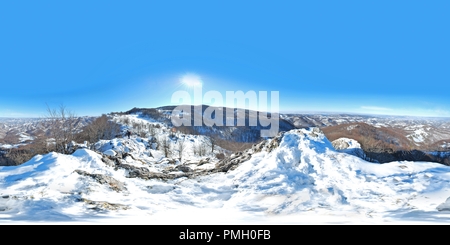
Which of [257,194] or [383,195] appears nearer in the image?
[383,195]

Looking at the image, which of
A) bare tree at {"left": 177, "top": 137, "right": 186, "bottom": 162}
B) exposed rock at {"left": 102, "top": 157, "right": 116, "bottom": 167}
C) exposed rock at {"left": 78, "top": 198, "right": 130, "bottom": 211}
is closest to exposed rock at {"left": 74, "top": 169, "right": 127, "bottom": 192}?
exposed rock at {"left": 78, "top": 198, "right": 130, "bottom": 211}

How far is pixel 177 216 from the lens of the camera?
804 cm

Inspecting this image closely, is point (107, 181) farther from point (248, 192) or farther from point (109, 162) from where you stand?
point (248, 192)

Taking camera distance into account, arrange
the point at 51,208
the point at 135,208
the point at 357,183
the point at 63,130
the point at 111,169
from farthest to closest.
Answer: the point at 63,130 → the point at 111,169 → the point at 357,183 → the point at 135,208 → the point at 51,208

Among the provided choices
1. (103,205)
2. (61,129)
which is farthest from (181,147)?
(103,205)

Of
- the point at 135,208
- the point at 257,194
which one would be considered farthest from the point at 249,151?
the point at 135,208

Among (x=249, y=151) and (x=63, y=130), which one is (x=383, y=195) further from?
(x=63, y=130)

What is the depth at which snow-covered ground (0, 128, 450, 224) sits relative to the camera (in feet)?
24.6

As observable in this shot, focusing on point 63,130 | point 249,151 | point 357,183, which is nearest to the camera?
point 357,183

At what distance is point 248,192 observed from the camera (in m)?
10.4

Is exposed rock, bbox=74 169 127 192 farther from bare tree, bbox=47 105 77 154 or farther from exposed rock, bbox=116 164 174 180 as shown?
bare tree, bbox=47 105 77 154

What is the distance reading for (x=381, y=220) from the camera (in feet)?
23.0

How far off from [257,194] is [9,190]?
8351mm

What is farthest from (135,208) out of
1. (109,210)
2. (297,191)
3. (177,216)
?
(297,191)
